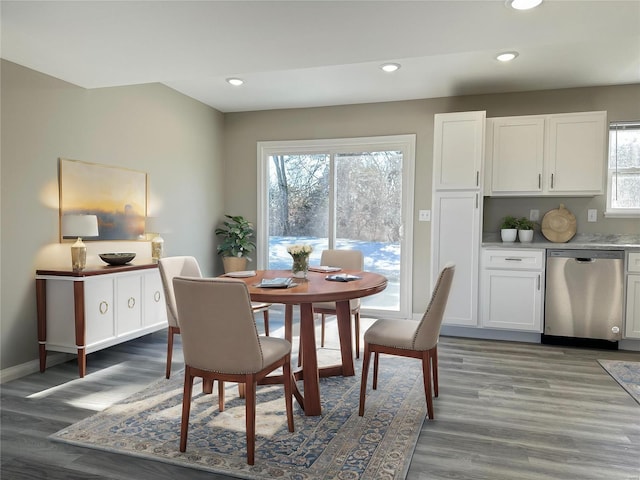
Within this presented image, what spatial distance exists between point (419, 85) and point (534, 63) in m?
1.06

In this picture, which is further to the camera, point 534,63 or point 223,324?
point 534,63

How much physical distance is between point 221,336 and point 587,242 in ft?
12.9

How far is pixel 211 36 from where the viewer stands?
261 cm

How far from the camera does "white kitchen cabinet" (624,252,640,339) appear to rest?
12.6ft

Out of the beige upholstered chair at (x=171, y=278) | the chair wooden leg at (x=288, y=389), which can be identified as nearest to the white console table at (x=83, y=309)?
the beige upholstered chair at (x=171, y=278)

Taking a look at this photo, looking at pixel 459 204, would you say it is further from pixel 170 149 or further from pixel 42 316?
pixel 42 316

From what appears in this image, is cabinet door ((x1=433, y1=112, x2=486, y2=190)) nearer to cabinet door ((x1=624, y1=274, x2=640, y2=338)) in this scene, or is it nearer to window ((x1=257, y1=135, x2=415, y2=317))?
window ((x1=257, y1=135, x2=415, y2=317))

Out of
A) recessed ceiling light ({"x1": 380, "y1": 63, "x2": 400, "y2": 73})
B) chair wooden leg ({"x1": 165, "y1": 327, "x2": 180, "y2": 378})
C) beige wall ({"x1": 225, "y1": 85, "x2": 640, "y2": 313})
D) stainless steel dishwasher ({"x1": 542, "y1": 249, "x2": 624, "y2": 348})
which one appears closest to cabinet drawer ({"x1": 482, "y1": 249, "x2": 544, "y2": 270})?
stainless steel dishwasher ({"x1": 542, "y1": 249, "x2": 624, "y2": 348})

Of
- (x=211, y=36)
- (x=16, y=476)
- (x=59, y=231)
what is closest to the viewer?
(x=16, y=476)

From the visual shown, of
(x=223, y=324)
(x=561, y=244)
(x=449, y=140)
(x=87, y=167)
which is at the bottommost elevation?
(x=223, y=324)

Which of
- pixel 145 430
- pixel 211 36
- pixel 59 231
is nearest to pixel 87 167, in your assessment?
pixel 59 231

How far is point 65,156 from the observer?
3.42m

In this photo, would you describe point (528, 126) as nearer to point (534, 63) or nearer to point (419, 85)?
point (534, 63)

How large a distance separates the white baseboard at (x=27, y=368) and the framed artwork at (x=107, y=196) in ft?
3.09
